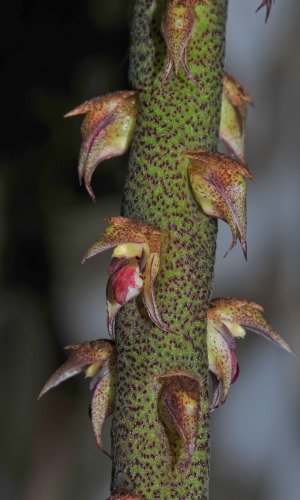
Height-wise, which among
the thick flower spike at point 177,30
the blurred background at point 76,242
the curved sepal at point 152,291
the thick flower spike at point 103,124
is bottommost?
the blurred background at point 76,242

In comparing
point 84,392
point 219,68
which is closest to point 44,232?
point 84,392

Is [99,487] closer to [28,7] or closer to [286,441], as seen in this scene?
[286,441]

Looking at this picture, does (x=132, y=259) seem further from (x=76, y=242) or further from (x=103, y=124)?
(x=76, y=242)

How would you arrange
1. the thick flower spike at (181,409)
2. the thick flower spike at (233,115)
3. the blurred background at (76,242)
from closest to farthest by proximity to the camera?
1. the thick flower spike at (181,409)
2. the thick flower spike at (233,115)
3. the blurred background at (76,242)

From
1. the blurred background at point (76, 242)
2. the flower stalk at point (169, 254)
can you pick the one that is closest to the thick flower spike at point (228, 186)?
the flower stalk at point (169, 254)

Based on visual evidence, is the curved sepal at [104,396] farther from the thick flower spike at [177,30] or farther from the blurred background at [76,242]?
the blurred background at [76,242]

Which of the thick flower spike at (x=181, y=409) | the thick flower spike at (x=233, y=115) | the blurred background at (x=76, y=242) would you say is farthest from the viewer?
the blurred background at (x=76, y=242)

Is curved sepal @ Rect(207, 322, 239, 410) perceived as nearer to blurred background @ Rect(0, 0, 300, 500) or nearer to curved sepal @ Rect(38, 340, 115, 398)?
curved sepal @ Rect(38, 340, 115, 398)

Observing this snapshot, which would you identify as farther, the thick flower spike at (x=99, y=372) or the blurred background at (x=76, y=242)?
the blurred background at (x=76, y=242)
